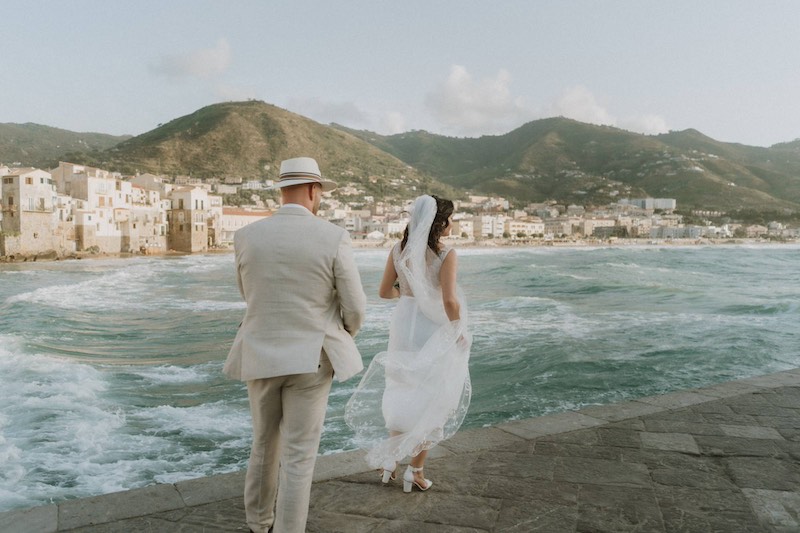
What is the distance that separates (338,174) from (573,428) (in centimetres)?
12703

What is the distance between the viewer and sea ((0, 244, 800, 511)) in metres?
5.34

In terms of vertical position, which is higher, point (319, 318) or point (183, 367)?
point (319, 318)

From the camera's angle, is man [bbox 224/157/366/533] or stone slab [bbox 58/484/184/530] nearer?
man [bbox 224/157/366/533]

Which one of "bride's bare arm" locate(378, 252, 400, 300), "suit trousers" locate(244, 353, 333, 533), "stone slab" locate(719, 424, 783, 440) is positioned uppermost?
"bride's bare arm" locate(378, 252, 400, 300)

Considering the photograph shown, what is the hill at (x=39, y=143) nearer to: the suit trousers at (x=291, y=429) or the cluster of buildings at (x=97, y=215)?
the cluster of buildings at (x=97, y=215)

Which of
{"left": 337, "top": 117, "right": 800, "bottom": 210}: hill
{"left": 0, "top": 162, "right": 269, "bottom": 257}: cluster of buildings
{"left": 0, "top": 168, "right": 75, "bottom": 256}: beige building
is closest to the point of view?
{"left": 0, "top": 168, "right": 75, "bottom": 256}: beige building

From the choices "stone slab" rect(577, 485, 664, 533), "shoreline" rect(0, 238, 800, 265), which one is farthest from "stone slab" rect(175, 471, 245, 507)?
"shoreline" rect(0, 238, 800, 265)

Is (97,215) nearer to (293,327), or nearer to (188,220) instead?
(188,220)

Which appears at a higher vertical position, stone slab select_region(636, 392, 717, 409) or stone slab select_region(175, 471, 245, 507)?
stone slab select_region(175, 471, 245, 507)

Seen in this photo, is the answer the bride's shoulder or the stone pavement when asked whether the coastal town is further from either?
the bride's shoulder

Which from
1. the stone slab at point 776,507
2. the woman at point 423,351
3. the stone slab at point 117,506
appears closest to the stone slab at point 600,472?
the stone slab at point 776,507

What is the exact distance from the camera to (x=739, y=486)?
3.27 metres

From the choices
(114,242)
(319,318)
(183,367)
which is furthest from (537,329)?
(114,242)

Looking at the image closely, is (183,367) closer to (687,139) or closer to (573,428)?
(573,428)
